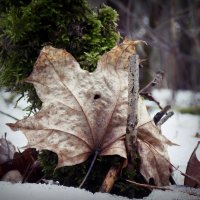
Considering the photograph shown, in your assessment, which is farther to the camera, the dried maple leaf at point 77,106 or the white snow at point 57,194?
the dried maple leaf at point 77,106

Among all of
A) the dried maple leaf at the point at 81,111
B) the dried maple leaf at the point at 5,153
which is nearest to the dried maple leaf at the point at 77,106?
the dried maple leaf at the point at 81,111

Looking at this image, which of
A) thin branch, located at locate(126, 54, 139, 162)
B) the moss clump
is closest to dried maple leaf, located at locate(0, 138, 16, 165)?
the moss clump

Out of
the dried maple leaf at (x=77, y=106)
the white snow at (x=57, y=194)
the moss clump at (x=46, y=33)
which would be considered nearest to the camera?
the white snow at (x=57, y=194)

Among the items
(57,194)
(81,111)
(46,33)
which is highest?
(46,33)

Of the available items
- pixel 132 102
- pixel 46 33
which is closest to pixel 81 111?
pixel 132 102

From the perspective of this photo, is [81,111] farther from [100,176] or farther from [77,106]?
[100,176]

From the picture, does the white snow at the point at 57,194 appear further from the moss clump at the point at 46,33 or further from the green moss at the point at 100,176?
the moss clump at the point at 46,33

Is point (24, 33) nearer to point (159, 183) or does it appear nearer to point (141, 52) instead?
point (159, 183)

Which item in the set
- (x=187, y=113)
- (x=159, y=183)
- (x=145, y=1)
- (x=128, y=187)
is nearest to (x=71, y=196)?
(x=128, y=187)
